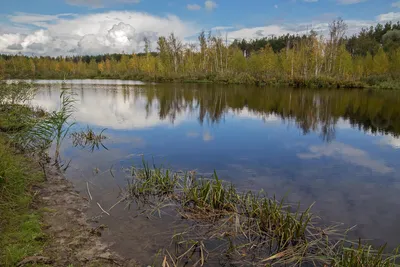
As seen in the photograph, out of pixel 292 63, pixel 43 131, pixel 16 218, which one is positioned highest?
pixel 292 63

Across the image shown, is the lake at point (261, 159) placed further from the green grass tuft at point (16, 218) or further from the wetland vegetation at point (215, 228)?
the green grass tuft at point (16, 218)

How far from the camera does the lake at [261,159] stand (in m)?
6.44

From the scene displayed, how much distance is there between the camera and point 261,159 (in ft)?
36.4

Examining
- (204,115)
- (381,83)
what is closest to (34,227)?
(204,115)

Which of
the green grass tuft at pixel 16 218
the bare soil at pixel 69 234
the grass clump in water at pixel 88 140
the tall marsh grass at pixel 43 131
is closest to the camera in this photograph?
the green grass tuft at pixel 16 218

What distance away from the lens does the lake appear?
644 cm

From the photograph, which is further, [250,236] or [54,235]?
[250,236]

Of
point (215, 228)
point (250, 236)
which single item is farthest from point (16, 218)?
point (250, 236)

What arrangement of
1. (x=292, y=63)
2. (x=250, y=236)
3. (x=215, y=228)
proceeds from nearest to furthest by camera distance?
1. (x=250, y=236)
2. (x=215, y=228)
3. (x=292, y=63)

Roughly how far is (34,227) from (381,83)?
54765 millimetres

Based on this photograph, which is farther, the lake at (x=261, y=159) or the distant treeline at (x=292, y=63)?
the distant treeline at (x=292, y=63)

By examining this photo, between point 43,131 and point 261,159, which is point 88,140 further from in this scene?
point 261,159

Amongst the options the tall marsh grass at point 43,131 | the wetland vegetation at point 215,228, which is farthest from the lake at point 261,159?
the tall marsh grass at point 43,131

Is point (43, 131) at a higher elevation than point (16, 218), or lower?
higher
